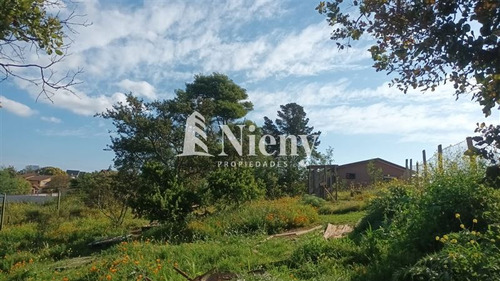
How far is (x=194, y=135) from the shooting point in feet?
46.2

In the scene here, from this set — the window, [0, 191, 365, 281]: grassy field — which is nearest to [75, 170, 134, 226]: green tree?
[0, 191, 365, 281]: grassy field

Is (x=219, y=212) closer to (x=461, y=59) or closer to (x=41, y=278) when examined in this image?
(x=41, y=278)

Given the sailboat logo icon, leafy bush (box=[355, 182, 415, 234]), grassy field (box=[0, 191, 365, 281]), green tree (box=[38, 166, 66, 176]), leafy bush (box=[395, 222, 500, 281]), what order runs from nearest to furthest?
leafy bush (box=[395, 222, 500, 281]) → grassy field (box=[0, 191, 365, 281]) → leafy bush (box=[355, 182, 415, 234]) → the sailboat logo icon → green tree (box=[38, 166, 66, 176])

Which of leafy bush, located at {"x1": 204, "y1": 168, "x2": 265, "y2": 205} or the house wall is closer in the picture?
leafy bush, located at {"x1": 204, "y1": 168, "x2": 265, "y2": 205}

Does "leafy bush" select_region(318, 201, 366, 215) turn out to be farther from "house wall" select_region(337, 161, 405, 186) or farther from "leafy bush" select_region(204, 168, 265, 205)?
"house wall" select_region(337, 161, 405, 186)

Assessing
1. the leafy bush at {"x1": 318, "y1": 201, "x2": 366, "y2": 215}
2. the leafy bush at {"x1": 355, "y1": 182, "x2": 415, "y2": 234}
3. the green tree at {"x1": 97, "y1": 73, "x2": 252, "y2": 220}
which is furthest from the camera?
the leafy bush at {"x1": 318, "y1": 201, "x2": 366, "y2": 215}

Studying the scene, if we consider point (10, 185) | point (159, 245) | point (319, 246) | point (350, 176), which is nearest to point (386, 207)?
point (319, 246)

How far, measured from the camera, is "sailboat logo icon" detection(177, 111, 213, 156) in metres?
13.6

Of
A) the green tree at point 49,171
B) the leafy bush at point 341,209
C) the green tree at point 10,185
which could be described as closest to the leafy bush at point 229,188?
the leafy bush at point 341,209

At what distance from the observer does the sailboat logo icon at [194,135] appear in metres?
13.6

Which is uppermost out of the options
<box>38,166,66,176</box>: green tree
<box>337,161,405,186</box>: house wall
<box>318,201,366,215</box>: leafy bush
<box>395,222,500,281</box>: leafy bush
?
<box>38,166,66,176</box>: green tree

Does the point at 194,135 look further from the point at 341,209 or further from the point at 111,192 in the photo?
the point at 341,209

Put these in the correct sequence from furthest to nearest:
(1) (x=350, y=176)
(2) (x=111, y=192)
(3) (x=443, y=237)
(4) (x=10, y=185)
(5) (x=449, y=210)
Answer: (1) (x=350, y=176) < (4) (x=10, y=185) < (2) (x=111, y=192) < (5) (x=449, y=210) < (3) (x=443, y=237)

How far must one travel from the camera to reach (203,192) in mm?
10805
